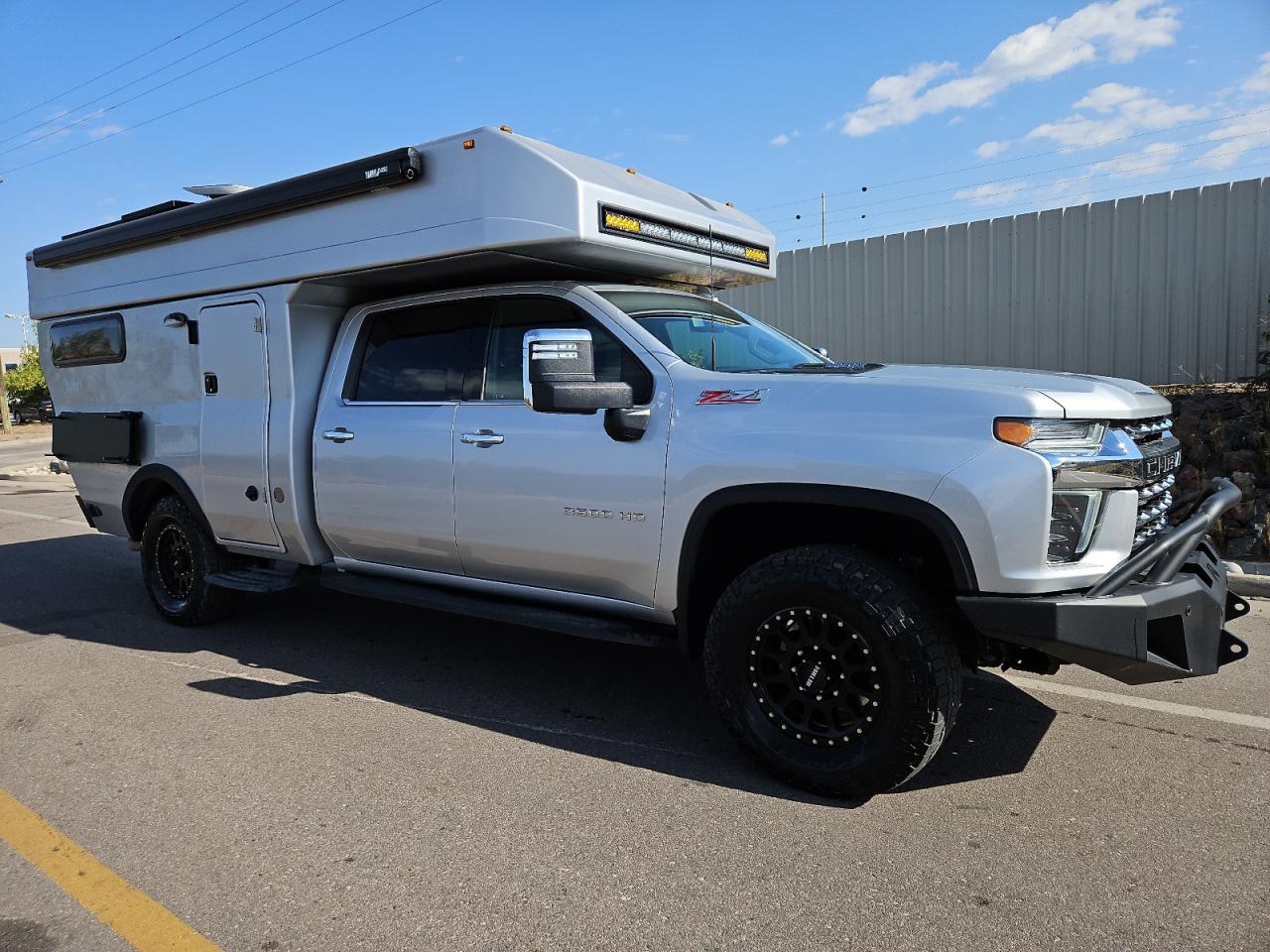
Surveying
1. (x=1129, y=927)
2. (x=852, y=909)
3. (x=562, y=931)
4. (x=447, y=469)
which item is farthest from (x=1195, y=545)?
(x=447, y=469)

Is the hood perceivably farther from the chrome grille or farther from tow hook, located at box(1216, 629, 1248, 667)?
tow hook, located at box(1216, 629, 1248, 667)

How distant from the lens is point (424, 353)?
191 inches

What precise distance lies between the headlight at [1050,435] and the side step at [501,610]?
1.65m

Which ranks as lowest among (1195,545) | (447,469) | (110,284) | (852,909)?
(852,909)

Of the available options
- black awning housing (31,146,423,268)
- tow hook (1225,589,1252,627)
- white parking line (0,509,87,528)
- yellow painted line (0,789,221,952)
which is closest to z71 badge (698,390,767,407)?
black awning housing (31,146,423,268)

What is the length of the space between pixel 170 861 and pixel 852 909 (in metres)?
2.19

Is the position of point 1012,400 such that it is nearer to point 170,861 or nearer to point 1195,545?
point 1195,545

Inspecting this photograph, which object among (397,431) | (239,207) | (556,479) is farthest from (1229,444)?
(239,207)

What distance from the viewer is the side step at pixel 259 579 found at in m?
5.48

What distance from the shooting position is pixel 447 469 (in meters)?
4.50

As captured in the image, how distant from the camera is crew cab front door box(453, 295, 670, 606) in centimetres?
385

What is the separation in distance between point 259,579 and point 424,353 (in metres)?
1.88

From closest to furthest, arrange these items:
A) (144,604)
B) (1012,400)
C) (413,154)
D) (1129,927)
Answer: (1129,927) → (1012,400) → (413,154) → (144,604)

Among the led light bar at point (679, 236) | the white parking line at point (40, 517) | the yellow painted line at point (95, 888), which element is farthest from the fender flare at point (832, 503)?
the white parking line at point (40, 517)
